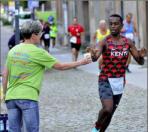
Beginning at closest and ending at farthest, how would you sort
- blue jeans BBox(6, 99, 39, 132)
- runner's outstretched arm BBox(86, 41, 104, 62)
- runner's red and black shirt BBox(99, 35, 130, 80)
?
blue jeans BBox(6, 99, 39, 132) → runner's outstretched arm BBox(86, 41, 104, 62) → runner's red and black shirt BBox(99, 35, 130, 80)

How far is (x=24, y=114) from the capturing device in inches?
236

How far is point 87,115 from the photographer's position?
1003 cm

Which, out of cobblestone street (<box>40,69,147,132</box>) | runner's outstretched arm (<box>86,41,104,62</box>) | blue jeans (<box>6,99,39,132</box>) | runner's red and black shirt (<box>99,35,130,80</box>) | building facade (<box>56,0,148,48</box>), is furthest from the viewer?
building facade (<box>56,0,148,48</box>)

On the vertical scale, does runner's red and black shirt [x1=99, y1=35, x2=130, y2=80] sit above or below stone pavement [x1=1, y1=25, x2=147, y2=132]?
above

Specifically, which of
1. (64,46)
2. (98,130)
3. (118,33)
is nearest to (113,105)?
(98,130)

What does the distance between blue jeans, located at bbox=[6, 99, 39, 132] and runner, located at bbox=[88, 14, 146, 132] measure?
1594mm

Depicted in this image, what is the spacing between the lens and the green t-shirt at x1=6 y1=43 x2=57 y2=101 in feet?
19.7

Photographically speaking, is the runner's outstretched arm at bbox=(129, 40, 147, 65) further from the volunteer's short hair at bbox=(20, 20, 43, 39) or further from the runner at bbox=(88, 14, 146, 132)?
the volunteer's short hair at bbox=(20, 20, 43, 39)

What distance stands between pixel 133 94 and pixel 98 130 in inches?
199

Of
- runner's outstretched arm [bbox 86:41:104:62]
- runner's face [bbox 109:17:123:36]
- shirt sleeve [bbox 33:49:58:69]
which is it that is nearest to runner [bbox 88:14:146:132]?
runner's face [bbox 109:17:123:36]

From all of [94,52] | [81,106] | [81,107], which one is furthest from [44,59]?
[81,106]

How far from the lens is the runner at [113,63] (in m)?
7.35

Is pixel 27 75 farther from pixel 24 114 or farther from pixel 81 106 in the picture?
pixel 81 106

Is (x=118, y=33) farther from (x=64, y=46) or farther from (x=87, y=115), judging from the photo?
(x=64, y=46)
